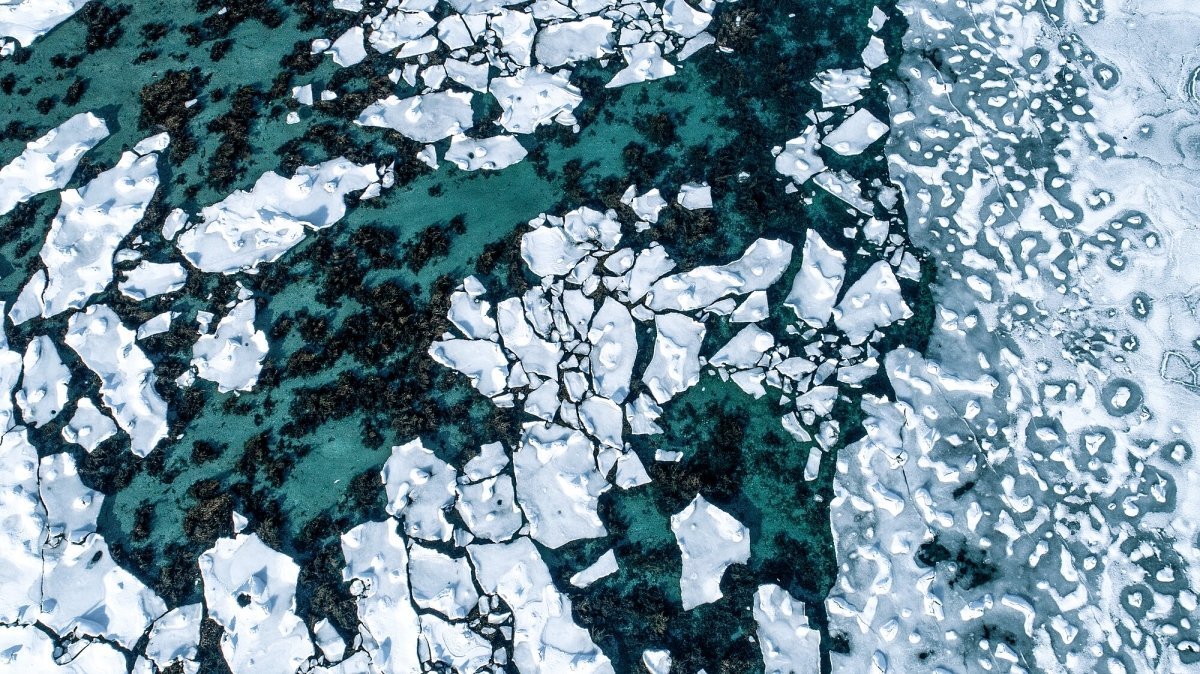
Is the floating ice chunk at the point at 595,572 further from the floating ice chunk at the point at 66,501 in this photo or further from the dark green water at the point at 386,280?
the floating ice chunk at the point at 66,501

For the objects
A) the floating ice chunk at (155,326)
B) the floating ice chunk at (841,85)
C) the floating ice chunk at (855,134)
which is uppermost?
the floating ice chunk at (841,85)

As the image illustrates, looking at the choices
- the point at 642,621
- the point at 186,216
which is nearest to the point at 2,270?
the point at 186,216

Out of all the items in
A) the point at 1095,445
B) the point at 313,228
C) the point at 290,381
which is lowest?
the point at 1095,445

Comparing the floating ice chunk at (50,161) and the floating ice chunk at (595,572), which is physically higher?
the floating ice chunk at (50,161)

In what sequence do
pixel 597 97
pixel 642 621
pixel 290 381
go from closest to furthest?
1. pixel 642 621
2. pixel 290 381
3. pixel 597 97

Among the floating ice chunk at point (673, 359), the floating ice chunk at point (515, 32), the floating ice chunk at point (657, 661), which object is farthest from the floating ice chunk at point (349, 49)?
the floating ice chunk at point (657, 661)

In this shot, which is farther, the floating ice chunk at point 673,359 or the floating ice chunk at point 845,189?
the floating ice chunk at point 845,189

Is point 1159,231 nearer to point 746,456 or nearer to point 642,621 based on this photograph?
point 746,456
